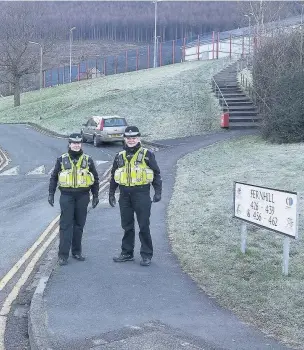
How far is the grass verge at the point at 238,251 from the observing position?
689 cm

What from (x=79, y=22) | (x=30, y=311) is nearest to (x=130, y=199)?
(x=30, y=311)

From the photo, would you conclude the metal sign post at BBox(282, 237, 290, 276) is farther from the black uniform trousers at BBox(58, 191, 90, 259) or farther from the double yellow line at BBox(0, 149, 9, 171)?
the double yellow line at BBox(0, 149, 9, 171)

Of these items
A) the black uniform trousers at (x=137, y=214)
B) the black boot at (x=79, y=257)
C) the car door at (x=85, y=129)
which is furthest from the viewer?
the car door at (x=85, y=129)

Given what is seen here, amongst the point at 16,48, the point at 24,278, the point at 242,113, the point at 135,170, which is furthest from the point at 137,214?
the point at 16,48

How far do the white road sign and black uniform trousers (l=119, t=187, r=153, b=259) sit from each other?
134 centimetres

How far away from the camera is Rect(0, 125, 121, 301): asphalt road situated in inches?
438

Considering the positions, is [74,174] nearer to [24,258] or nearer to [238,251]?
[24,258]

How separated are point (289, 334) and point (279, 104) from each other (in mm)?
17885

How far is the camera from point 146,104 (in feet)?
138

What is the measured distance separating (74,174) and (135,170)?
3.06 feet

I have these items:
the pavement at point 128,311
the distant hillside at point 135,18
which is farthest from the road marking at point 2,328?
the distant hillside at point 135,18

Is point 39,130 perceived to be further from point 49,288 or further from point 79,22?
point 79,22

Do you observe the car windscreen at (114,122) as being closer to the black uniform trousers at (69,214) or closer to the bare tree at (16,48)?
the black uniform trousers at (69,214)

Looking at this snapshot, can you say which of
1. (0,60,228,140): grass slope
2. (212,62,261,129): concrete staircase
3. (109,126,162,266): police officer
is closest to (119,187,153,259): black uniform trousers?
(109,126,162,266): police officer
